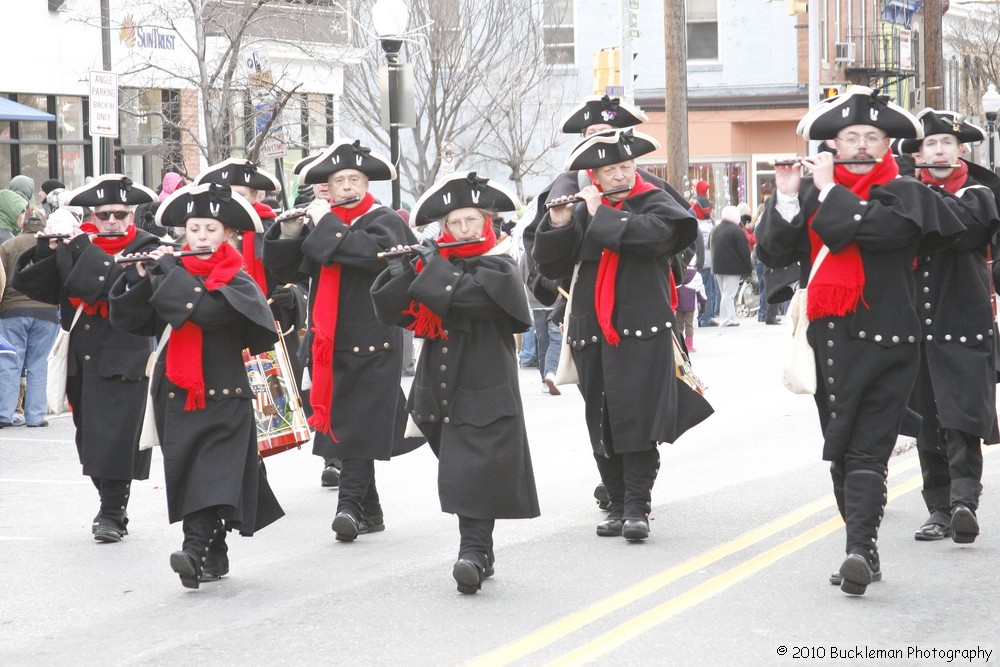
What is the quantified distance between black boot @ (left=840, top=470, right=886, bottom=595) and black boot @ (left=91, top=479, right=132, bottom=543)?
159 inches

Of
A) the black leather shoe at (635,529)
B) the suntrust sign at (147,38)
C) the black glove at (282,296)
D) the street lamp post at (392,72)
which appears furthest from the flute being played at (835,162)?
the suntrust sign at (147,38)

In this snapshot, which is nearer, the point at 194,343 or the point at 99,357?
the point at 194,343

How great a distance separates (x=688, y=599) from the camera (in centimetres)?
671

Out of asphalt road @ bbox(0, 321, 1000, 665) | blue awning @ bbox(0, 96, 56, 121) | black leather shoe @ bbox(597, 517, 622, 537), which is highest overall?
blue awning @ bbox(0, 96, 56, 121)

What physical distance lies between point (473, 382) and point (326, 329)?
163cm

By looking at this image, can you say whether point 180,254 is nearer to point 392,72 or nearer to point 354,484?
point 354,484

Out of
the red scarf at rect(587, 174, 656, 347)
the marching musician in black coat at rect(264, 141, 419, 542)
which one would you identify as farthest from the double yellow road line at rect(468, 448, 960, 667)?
the marching musician in black coat at rect(264, 141, 419, 542)

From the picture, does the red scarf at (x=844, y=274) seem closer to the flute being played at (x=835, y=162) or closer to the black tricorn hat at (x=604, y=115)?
the flute being played at (x=835, y=162)

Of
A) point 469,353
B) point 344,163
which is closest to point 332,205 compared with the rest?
point 344,163

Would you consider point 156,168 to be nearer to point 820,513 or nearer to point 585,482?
point 585,482

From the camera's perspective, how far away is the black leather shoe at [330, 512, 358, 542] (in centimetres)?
820

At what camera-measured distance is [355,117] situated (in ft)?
100

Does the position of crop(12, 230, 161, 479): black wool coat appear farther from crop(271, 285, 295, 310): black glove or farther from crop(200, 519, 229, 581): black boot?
crop(200, 519, 229, 581): black boot

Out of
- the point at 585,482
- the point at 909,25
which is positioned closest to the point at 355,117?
the point at 585,482
